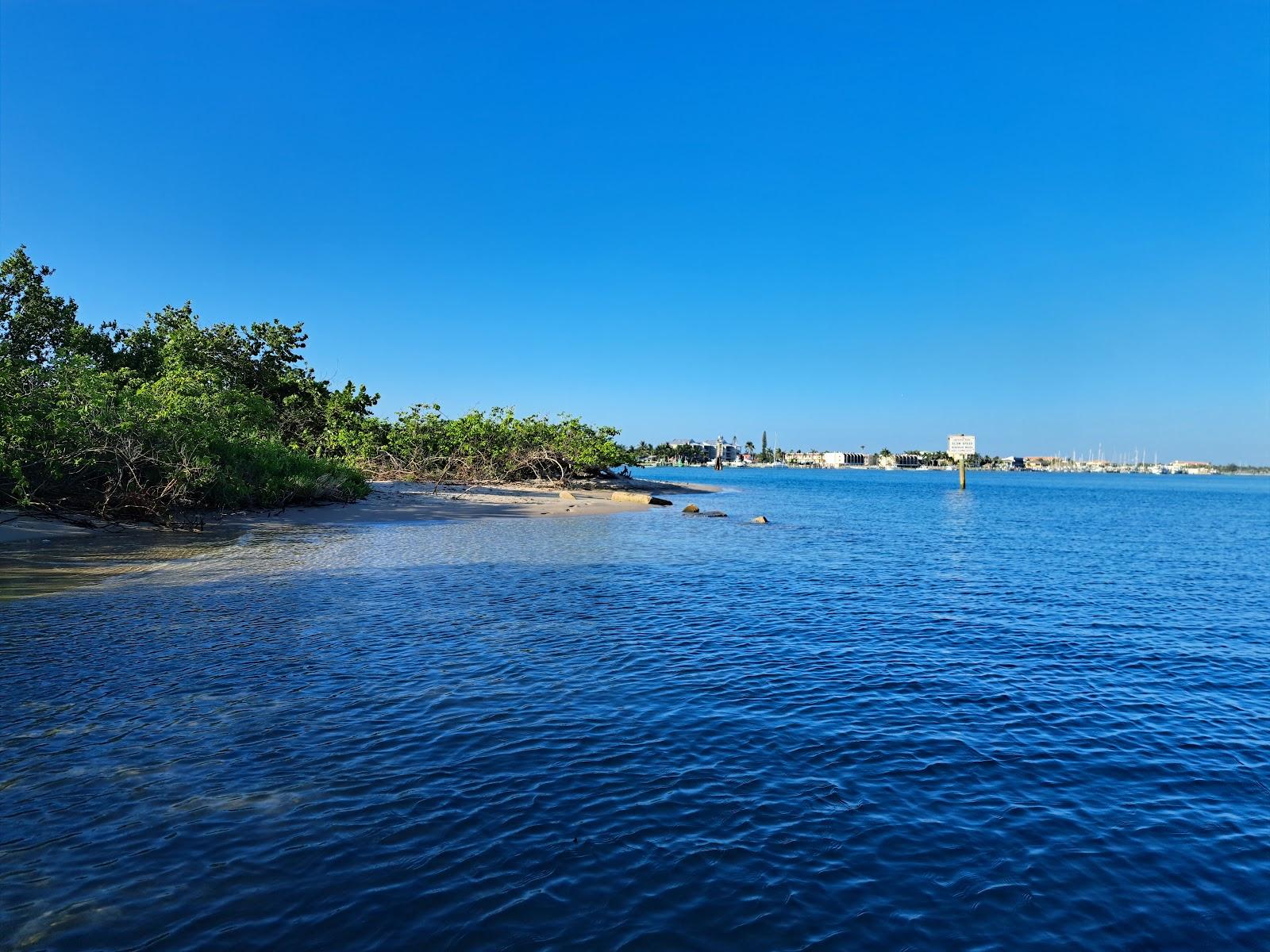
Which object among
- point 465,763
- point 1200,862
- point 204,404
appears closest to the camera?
point 1200,862

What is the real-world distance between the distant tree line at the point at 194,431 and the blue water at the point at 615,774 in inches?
364

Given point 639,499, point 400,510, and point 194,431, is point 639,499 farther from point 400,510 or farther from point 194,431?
point 194,431

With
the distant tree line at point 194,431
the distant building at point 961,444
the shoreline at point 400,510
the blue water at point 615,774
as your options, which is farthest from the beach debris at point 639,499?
the distant building at point 961,444

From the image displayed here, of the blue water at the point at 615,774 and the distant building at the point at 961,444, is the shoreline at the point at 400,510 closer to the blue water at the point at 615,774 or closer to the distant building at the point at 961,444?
the blue water at the point at 615,774

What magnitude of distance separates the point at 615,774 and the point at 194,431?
26988mm

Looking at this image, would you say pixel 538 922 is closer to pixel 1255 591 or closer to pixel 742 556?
pixel 742 556

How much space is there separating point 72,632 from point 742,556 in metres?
19.9

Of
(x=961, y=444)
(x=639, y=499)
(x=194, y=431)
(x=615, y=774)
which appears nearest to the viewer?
(x=615, y=774)

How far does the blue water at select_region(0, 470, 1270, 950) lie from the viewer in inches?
205

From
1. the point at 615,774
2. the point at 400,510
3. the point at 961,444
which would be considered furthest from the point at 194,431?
the point at 961,444

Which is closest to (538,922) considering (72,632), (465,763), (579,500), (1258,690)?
(465,763)

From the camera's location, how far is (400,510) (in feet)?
137

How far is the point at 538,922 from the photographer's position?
5.04 metres

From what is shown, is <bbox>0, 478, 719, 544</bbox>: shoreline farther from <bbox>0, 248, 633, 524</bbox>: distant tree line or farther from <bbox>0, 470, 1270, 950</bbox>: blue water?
<bbox>0, 470, 1270, 950</bbox>: blue water
